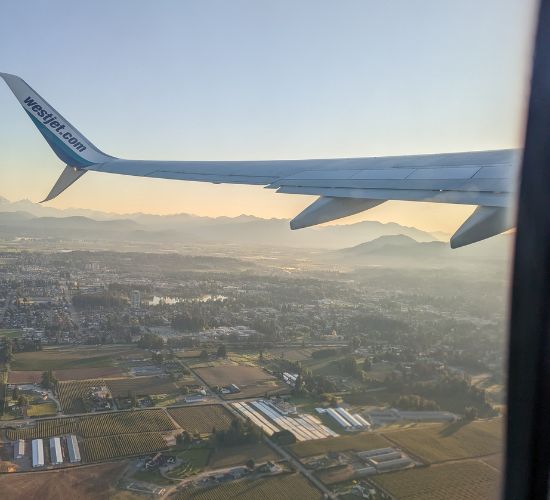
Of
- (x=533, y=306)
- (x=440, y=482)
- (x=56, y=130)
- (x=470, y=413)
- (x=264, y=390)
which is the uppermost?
(x=56, y=130)

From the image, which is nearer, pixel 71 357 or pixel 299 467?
Answer: pixel 299 467

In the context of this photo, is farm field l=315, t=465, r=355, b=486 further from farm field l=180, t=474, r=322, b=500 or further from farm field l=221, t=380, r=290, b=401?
farm field l=221, t=380, r=290, b=401

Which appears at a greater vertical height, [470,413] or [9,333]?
[470,413]

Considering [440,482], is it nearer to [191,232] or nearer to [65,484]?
[65,484]

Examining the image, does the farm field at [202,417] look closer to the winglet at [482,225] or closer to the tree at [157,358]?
the tree at [157,358]

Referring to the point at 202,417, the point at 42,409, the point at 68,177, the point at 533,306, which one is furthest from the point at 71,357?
the point at 533,306

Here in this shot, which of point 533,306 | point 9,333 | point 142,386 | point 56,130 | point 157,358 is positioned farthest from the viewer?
point 9,333

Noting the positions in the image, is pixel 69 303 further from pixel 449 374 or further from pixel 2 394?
pixel 449 374
